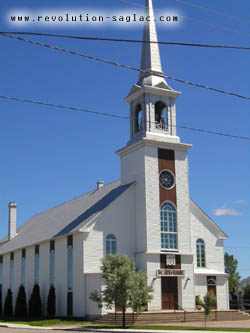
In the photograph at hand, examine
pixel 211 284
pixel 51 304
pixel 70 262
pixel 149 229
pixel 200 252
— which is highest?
pixel 149 229

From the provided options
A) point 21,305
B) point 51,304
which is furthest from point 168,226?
point 21,305

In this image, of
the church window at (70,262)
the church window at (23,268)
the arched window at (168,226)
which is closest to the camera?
the arched window at (168,226)

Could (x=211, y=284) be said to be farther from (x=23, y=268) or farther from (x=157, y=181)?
(x=23, y=268)

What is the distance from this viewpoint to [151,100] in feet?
138

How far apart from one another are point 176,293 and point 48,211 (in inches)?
1028

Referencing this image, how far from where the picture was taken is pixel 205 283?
41.7 m

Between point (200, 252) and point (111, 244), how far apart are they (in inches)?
315

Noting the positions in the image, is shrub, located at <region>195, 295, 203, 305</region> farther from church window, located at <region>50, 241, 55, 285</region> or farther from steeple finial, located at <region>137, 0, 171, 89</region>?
steeple finial, located at <region>137, 0, 171, 89</region>

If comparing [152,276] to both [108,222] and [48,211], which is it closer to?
[108,222]

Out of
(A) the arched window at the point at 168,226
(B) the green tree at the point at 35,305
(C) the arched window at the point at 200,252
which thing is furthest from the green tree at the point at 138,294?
(B) the green tree at the point at 35,305

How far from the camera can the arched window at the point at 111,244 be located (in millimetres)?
39656

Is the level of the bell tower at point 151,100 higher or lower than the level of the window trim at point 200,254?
higher

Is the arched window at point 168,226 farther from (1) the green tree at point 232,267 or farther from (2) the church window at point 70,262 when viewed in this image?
(1) the green tree at point 232,267

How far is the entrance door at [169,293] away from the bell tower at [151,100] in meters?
10.7
